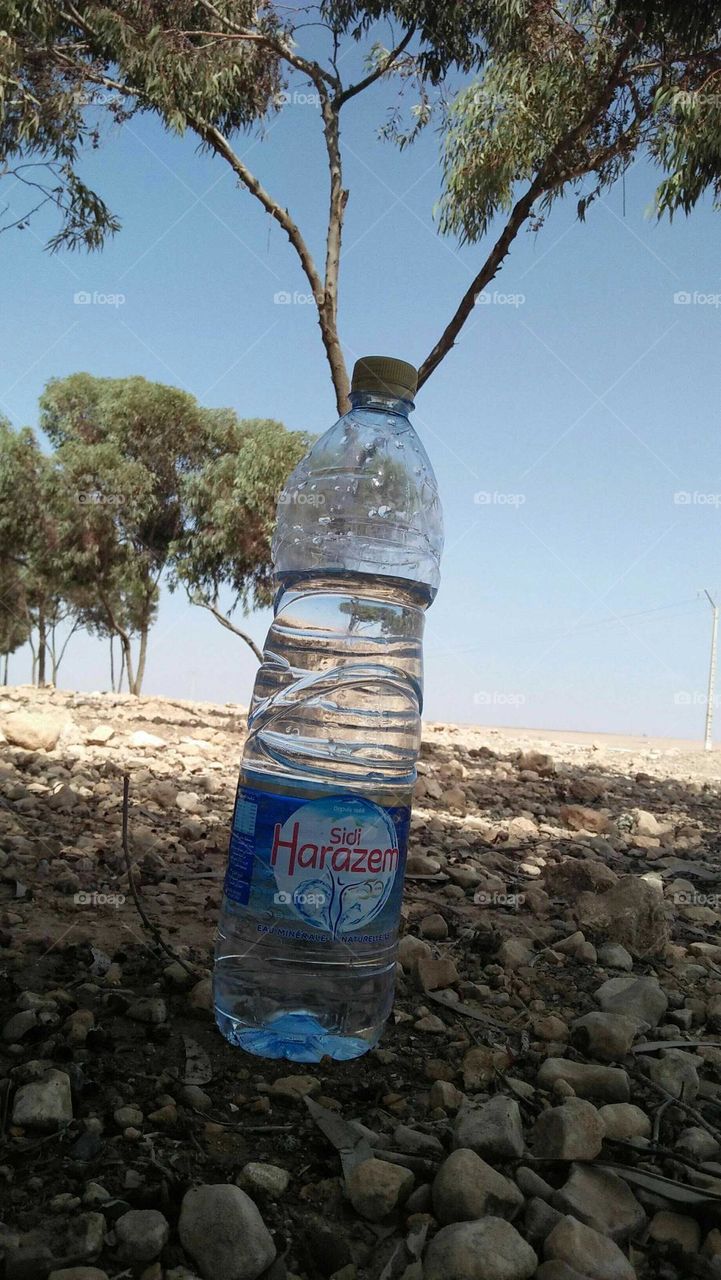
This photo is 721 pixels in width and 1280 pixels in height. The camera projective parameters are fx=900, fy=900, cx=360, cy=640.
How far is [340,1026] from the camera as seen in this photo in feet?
7.77

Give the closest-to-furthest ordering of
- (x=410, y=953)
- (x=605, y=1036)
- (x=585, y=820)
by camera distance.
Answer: (x=605, y=1036), (x=410, y=953), (x=585, y=820)

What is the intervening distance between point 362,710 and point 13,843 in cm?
184

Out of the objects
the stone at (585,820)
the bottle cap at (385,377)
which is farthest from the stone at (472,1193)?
the stone at (585,820)

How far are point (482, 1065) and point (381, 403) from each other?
5.79ft

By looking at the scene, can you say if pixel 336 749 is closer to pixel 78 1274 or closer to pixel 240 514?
pixel 78 1274

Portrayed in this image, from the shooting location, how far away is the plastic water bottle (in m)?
2.10

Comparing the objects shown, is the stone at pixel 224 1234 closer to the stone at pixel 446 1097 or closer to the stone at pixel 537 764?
the stone at pixel 446 1097

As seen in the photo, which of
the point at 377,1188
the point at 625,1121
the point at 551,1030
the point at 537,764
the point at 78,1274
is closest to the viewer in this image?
the point at 78,1274

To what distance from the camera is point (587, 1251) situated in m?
1.40

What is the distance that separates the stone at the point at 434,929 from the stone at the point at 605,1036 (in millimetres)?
796
